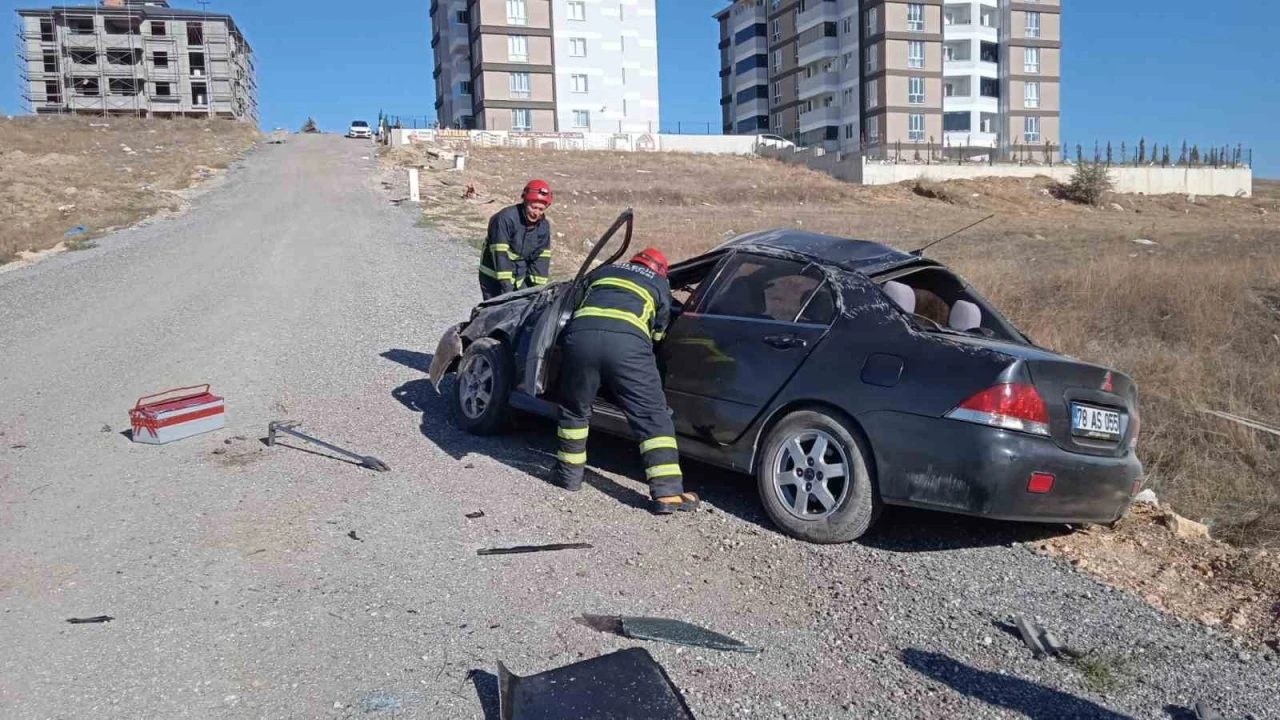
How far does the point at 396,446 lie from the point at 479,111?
6848 centimetres

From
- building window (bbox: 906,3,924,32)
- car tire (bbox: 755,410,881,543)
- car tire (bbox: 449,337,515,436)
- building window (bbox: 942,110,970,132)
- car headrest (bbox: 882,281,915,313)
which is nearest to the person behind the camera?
car tire (bbox: 755,410,881,543)

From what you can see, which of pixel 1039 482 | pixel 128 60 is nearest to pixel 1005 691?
pixel 1039 482

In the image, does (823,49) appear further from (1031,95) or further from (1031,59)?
(1031,95)

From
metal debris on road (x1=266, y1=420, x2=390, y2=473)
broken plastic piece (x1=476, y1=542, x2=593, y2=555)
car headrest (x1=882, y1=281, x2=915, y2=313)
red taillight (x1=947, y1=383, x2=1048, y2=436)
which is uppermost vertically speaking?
car headrest (x1=882, y1=281, x2=915, y2=313)

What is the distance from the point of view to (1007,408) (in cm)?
441

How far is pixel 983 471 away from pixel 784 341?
1242mm

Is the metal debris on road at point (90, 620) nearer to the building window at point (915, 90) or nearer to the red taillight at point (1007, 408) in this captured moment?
the red taillight at point (1007, 408)

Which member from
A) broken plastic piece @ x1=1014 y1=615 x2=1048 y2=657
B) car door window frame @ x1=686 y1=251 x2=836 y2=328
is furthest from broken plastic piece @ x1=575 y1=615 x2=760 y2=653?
car door window frame @ x1=686 y1=251 x2=836 y2=328

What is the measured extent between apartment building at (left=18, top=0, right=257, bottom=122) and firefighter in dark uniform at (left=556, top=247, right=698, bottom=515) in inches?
3196

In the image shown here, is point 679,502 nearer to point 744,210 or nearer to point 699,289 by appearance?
point 699,289

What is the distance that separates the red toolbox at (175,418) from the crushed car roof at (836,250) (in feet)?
12.6

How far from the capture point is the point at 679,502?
17.4 ft

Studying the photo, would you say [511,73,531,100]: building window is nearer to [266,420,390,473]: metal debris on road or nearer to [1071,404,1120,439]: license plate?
[266,420,390,473]: metal debris on road

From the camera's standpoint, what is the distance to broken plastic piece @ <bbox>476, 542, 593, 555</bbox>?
476 cm
